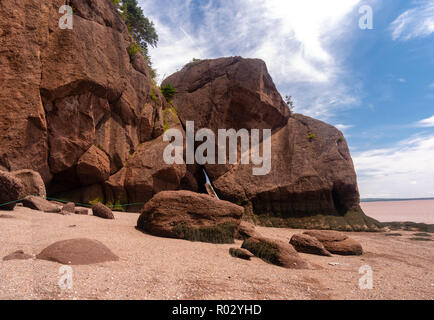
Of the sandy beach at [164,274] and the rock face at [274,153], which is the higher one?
the rock face at [274,153]

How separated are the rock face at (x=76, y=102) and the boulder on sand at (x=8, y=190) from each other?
275 cm

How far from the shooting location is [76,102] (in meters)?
10.9

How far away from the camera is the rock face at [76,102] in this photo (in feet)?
28.8

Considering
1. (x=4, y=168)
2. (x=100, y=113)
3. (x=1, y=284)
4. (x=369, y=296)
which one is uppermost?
(x=100, y=113)

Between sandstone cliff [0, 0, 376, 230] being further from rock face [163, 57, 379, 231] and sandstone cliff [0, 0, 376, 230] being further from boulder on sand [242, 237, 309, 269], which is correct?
boulder on sand [242, 237, 309, 269]

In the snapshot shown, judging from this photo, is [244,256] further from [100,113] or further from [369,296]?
[100,113]

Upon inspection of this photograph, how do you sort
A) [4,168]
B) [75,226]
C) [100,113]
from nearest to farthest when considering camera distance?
[75,226] → [4,168] → [100,113]

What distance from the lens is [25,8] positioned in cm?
923

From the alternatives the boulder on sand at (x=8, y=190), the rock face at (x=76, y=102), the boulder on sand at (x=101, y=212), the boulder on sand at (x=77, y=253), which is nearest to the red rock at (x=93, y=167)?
the rock face at (x=76, y=102)

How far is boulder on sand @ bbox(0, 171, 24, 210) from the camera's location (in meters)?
6.07

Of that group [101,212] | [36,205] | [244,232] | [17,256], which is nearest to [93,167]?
[101,212]

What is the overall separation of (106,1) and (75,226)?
13.3m

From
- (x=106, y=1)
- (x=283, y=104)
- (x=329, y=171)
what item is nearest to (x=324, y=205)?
(x=329, y=171)

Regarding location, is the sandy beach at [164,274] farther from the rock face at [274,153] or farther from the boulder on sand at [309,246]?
the rock face at [274,153]
